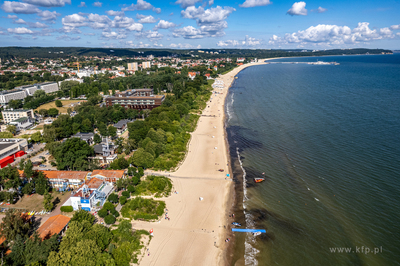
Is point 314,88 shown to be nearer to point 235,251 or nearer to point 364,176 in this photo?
point 364,176

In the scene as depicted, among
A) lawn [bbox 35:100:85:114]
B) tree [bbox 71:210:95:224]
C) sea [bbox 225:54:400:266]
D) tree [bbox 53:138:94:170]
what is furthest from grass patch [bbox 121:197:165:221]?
lawn [bbox 35:100:85:114]

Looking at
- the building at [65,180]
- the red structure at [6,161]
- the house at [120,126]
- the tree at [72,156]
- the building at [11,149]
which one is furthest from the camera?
the house at [120,126]

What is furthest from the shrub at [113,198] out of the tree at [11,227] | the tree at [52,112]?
the tree at [52,112]

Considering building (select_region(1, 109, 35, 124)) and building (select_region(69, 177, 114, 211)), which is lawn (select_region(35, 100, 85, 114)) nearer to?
building (select_region(1, 109, 35, 124))

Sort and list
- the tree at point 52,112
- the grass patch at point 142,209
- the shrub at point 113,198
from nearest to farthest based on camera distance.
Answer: the grass patch at point 142,209 → the shrub at point 113,198 → the tree at point 52,112

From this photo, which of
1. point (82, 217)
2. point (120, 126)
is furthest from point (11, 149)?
point (82, 217)

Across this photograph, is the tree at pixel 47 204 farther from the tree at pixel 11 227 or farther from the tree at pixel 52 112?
the tree at pixel 52 112
